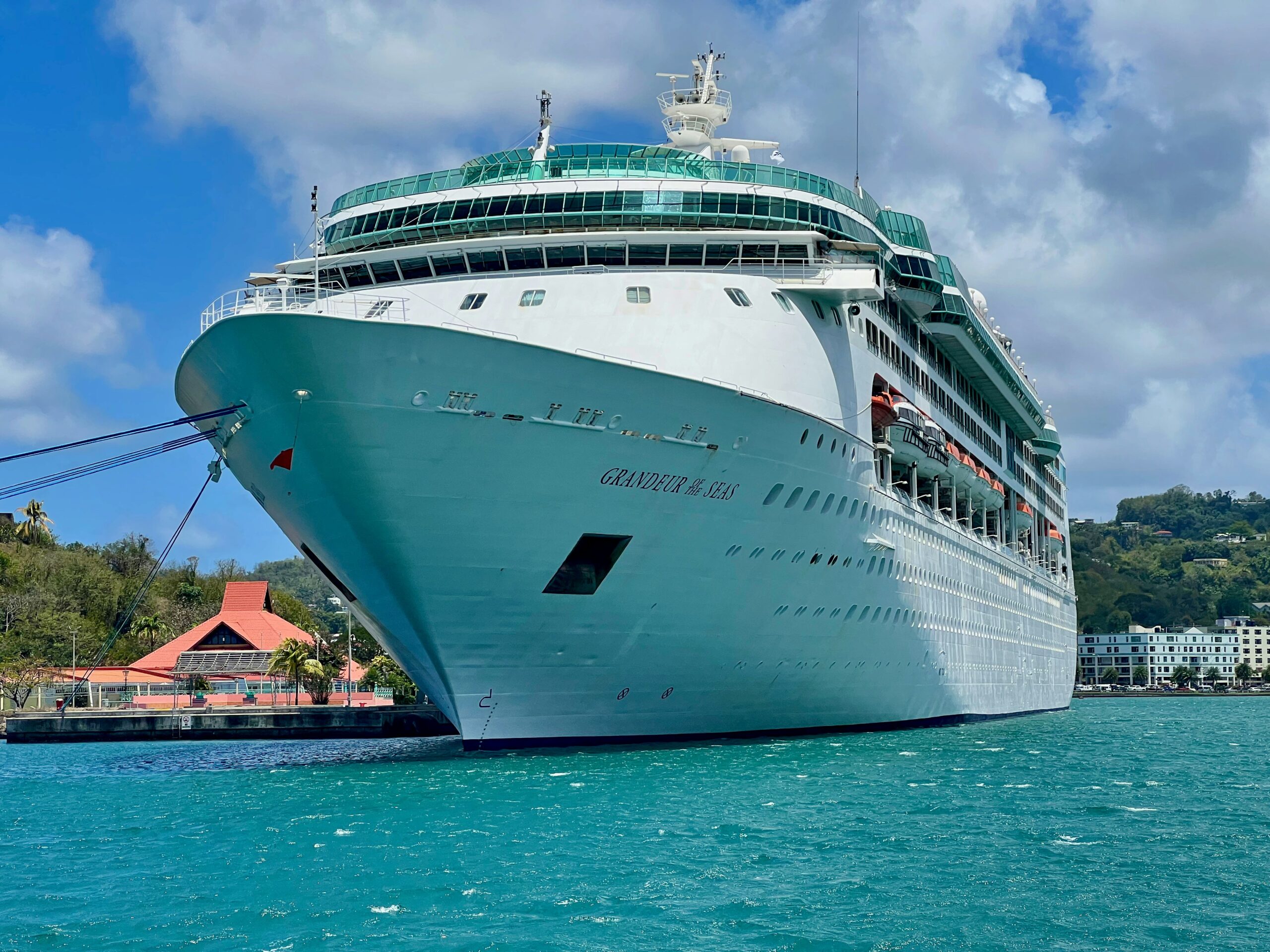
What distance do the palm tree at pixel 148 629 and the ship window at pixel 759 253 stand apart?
4747cm

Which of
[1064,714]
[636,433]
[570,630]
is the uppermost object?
[636,433]

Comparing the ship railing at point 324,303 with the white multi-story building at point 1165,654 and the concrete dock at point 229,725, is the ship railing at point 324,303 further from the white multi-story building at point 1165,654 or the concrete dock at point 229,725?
the white multi-story building at point 1165,654

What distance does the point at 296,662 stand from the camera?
168ft

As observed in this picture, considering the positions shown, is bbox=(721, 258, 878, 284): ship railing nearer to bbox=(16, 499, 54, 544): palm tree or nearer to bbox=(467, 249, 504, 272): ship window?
bbox=(467, 249, 504, 272): ship window

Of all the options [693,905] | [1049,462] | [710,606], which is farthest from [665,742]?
[1049,462]

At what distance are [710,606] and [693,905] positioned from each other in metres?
11.3

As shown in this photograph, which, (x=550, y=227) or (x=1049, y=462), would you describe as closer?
(x=550, y=227)

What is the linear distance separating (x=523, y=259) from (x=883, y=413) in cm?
1012

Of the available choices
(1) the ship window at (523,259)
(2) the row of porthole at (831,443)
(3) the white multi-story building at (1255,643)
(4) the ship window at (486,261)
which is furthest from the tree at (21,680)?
(3) the white multi-story building at (1255,643)

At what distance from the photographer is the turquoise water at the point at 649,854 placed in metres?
12.5

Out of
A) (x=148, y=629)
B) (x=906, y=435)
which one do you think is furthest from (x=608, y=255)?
(x=148, y=629)

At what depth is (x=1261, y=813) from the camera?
1975 cm

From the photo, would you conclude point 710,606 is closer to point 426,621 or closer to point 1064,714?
point 426,621

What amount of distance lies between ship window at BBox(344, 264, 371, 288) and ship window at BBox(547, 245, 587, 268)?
14.0 feet
